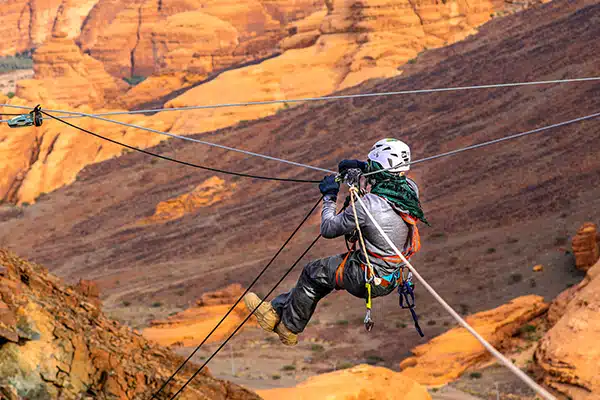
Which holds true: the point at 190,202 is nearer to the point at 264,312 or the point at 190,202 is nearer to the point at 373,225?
the point at 264,312

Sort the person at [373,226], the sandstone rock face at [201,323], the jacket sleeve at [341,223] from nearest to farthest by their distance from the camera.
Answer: the jacket sleeve at [341,223] < the person at [373,226] < the sandstone rock face at [201,323]

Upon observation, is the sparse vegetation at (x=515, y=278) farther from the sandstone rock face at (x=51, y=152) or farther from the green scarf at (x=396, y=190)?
the sandstone rock face at (x=51, y=152)

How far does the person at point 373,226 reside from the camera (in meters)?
9.06

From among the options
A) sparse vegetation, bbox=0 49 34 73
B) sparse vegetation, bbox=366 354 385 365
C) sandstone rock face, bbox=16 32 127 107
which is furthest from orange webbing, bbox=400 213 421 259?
sparse vegetation, bbox=0 49 34 73

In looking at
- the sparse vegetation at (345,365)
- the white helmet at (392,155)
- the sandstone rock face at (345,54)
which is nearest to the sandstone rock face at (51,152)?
the sandstone rock face at (345,54)

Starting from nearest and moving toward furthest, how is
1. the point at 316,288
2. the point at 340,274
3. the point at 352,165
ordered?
the point at 340,274 < the point at 352,165 < the point at 316,288

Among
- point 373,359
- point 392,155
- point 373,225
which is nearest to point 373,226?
point 373,225

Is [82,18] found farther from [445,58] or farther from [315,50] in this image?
[445,58]

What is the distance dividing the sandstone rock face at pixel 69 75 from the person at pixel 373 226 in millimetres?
100221

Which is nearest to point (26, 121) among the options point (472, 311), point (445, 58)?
point (472, 311)

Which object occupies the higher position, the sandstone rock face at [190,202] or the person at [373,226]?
the person at [373,226]

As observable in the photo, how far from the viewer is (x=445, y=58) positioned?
78.0 m

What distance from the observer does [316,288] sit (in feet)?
31.9

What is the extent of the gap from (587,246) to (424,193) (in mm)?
20361
